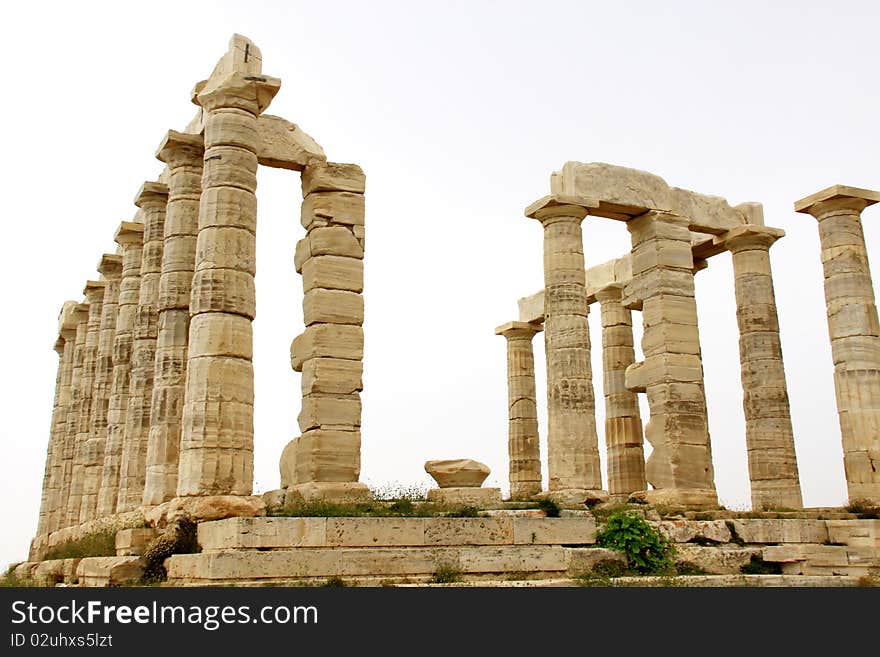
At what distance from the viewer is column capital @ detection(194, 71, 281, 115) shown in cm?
1841

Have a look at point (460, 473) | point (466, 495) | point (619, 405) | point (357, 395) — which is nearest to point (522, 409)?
point (619, 405)

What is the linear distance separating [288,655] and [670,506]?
13846 mm

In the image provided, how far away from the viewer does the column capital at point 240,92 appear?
725 inches

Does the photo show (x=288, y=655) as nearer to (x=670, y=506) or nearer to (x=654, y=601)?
(x=654, y=601)

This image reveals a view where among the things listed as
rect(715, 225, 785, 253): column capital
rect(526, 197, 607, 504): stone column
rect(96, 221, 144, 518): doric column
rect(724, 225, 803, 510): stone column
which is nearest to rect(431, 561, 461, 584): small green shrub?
rect(526, 197, 607, 504): stone column

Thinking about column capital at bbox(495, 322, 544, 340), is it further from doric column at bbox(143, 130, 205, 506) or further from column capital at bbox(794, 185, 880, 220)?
doric column at bbox(143, 130, 205, 506)

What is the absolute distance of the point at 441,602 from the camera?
949cm

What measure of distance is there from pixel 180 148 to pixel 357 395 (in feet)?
22.7

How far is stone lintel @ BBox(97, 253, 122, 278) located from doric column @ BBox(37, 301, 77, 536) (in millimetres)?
6051

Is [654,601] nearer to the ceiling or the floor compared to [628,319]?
nearer to the floor

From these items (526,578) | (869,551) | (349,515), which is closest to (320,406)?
(349,515)

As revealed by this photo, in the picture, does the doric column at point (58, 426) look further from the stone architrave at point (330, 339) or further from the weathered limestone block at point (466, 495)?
the weathered limestone block at point (466, 495)

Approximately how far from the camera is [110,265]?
2733cm

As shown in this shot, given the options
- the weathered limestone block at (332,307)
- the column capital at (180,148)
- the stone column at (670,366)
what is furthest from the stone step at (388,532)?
the column capital at (180,148)
